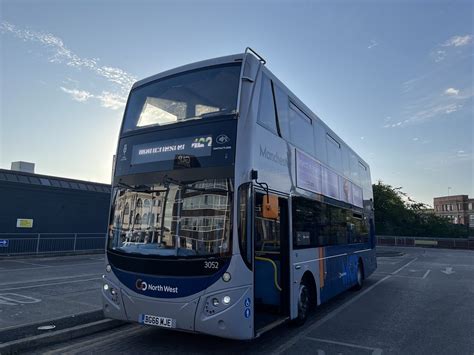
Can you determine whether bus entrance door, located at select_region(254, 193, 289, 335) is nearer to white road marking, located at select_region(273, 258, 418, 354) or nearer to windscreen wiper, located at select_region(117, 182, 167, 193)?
white road marking, located at select_region(273, 258, 418, 354)

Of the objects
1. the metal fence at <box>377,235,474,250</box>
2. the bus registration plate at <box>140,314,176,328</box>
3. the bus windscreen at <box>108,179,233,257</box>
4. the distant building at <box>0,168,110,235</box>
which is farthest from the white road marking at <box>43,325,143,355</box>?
the metal fence at <box>377,235,474,250</box>

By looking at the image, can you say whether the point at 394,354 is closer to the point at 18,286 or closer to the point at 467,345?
the point at 467,345

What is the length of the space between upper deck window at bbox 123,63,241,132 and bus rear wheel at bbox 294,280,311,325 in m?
3.87

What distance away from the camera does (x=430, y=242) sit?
44.2m

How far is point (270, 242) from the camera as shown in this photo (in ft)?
22.4

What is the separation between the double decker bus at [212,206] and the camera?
5.14 metres

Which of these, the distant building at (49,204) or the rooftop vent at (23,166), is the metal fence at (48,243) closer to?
the distant building at (49,204)

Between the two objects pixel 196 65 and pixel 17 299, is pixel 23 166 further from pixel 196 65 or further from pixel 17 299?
pixel 196 65

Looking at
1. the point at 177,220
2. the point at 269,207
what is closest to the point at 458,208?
the point at 269,207

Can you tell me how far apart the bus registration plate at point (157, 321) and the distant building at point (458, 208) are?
312 ft

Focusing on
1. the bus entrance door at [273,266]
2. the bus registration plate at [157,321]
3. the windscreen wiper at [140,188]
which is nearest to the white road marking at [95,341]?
the bus registration plate at [157,321]

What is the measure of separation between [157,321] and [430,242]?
153ft

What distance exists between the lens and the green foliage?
5093 centimetres

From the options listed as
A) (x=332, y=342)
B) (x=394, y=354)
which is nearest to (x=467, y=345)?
(x=394, y=354)
